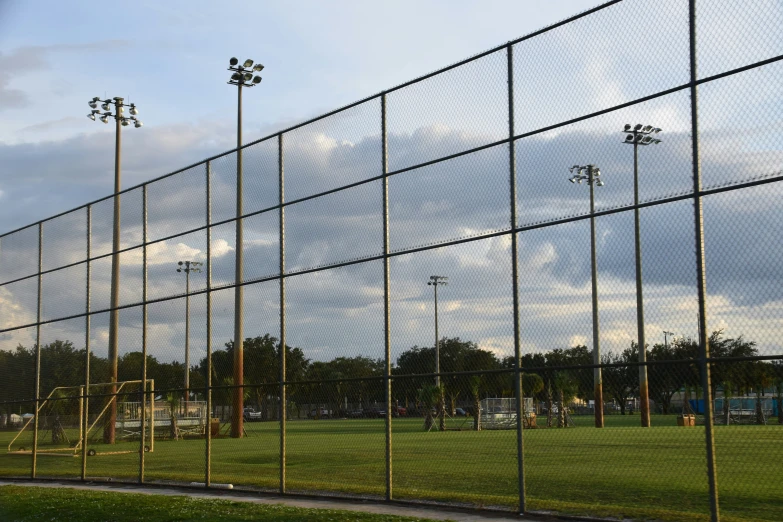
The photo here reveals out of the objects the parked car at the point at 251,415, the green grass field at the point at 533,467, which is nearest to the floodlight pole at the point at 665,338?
the green grass field at the point at 533,467

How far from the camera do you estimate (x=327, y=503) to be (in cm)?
1145

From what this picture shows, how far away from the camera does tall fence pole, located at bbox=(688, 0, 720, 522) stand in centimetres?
781

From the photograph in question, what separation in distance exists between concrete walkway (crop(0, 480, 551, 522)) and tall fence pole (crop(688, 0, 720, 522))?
2136mm

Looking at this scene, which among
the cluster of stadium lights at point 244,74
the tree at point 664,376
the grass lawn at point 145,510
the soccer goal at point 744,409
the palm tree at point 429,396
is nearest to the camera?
the tree at point 664,376

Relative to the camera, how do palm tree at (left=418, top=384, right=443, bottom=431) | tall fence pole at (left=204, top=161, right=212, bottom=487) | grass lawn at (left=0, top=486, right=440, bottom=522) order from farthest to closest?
1. tall fence pole at (left=204, top=161, right=212, bottom=487)
2. palm tree at (left=418, top=384, right=443, bottom=431)
3. grass lawn at (left=0, top=486, right=440, bottom=522)

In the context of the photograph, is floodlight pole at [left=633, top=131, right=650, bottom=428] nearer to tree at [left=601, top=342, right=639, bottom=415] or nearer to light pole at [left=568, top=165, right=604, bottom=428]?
tree at [left=601, top=342, right=639, bottom=415]

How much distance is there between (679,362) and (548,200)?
2304 millimetres

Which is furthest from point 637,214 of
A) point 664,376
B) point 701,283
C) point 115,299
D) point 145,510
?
point 115,299

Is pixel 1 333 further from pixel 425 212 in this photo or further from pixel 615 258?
pixel 615 258

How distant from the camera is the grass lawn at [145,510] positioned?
10001 mm

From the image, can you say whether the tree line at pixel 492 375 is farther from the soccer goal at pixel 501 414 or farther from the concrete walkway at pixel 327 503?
the concrete walkway at pixel 327 503

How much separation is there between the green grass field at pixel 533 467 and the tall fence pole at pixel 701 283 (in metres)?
1.19

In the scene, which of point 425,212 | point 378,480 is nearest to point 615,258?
point 425,212

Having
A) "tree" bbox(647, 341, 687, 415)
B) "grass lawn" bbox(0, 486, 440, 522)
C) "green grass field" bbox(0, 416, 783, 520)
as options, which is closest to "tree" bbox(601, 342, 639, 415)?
"tree" bbox(647, 341, 687, 415)
